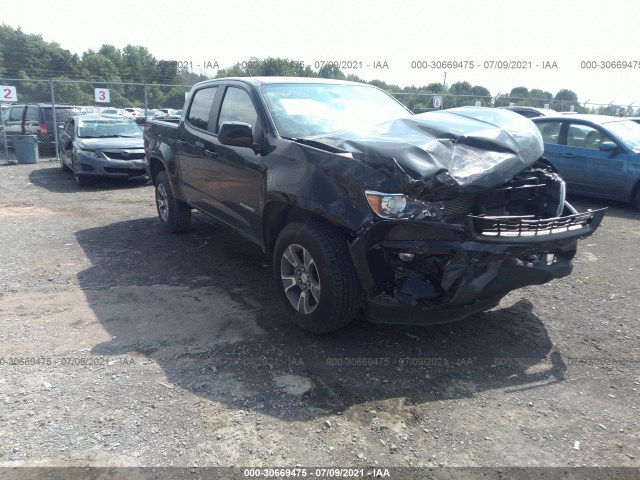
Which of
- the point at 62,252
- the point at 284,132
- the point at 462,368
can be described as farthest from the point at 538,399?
the point at 62,252

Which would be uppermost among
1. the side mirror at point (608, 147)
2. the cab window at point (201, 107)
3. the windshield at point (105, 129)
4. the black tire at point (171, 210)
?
the cab window at point (201, 107)

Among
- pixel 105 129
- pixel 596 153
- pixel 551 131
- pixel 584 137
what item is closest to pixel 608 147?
pixel 596 153

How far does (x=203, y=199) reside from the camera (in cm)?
602

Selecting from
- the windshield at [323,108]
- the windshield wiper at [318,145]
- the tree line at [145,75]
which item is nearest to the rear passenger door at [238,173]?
the windshield at [323,108]

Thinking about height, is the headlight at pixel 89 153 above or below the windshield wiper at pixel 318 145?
below

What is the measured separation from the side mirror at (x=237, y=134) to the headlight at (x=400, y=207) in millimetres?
1534

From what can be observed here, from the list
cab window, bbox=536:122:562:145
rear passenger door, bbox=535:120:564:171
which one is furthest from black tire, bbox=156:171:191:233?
cab window, bbox=536:122:562:145

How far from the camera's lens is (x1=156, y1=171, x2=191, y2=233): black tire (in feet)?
23.4

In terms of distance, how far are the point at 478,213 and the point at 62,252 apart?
5.16 meters

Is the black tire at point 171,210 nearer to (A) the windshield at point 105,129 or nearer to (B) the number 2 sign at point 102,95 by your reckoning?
(A) the windshield at point 105,129

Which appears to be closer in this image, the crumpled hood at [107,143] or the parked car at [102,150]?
the parked car at [102,150]

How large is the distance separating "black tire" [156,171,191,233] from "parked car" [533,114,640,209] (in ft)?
21.3

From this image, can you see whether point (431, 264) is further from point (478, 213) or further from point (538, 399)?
point (538, 399)

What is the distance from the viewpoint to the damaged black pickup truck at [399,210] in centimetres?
348
